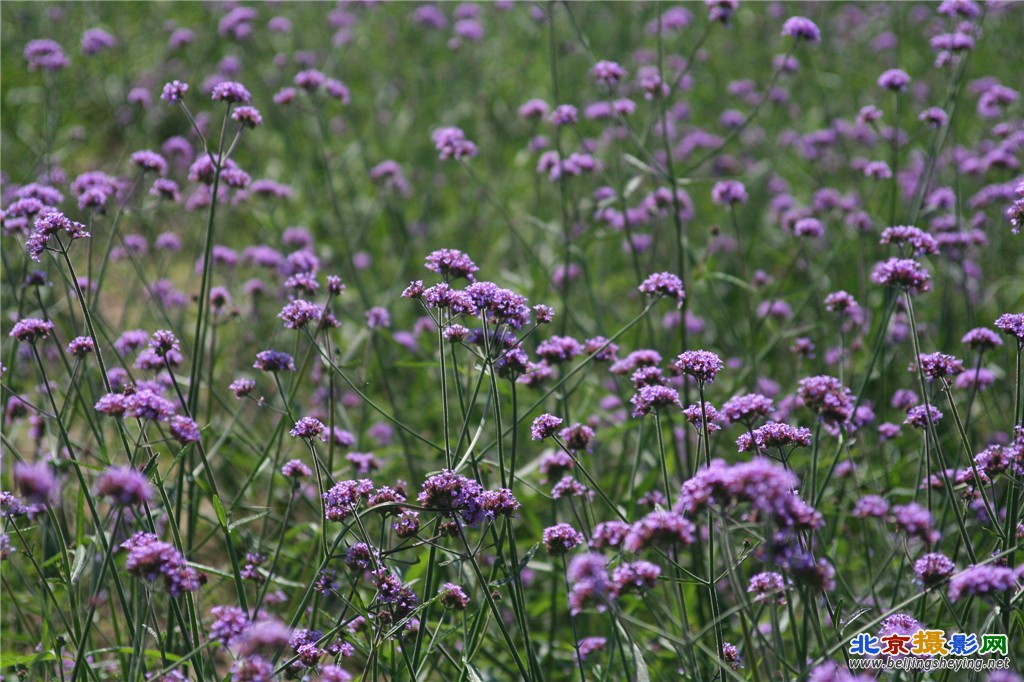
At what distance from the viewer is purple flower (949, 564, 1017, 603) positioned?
2043 millimetres

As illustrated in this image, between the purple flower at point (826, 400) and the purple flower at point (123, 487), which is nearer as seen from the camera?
the purple flower at point (123, 487)

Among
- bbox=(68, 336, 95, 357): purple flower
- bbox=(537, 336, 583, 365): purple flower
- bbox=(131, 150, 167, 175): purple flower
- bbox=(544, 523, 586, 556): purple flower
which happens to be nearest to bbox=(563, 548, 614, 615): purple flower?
bbox=(544, 523, 586, 556): purple flower

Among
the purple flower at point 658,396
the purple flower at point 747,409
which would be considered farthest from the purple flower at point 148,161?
the purple flower at point 747,409

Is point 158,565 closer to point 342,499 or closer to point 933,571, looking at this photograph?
point 342,499

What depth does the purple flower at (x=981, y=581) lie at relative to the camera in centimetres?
204

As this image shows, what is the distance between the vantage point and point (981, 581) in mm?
2047

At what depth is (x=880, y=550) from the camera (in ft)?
12.3

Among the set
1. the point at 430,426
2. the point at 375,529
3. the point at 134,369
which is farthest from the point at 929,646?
the point at 134,369

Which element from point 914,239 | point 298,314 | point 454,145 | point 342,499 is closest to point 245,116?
point 298,314

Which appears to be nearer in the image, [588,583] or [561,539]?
[588,583]

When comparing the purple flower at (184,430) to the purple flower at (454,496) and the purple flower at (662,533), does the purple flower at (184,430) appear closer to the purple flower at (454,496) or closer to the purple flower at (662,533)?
the purple flower at (454,496)

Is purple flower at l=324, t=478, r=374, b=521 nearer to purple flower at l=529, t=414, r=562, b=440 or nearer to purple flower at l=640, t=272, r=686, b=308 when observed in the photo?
purple flower at l=529, t=414, r=562, b=440

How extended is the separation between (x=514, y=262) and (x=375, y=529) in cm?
295

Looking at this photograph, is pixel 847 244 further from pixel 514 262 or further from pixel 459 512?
pixel 459 512
